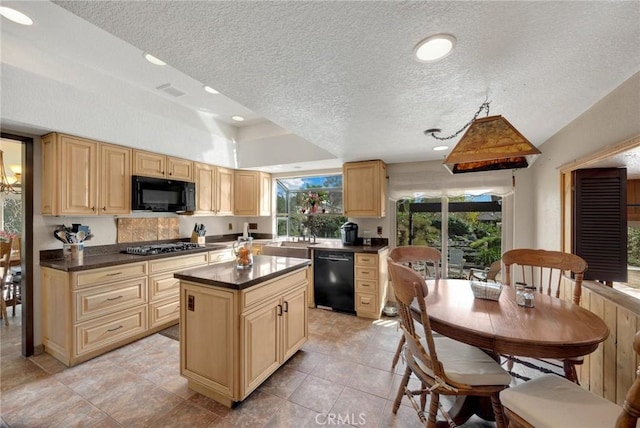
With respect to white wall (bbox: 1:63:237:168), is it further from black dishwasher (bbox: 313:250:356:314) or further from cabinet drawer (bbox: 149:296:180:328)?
black dishwasher (bbox: 313:250:356:314)

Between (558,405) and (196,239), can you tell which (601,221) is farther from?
(196,239)

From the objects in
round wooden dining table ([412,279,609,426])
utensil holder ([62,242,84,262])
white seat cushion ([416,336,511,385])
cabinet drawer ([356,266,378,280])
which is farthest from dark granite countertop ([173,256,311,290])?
utensil holder ([62,242,84,262])

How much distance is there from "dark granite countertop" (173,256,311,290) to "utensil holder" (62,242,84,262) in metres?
1.63

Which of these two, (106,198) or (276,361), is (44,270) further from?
(276,361)

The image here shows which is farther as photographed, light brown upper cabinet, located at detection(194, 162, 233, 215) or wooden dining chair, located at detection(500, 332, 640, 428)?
light brown upper cabinet, located at detection(194, 162, 233, 215)

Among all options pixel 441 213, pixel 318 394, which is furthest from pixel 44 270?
pixel 441 213

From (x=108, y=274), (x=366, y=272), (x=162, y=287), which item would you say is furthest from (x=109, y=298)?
(x=366, y=272)

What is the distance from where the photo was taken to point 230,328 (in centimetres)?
174

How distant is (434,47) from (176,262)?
3.38 metres

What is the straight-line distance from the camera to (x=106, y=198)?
9.32 feet

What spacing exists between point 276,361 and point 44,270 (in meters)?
2.54

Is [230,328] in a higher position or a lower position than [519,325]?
lower

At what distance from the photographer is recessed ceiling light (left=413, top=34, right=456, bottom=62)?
115cm

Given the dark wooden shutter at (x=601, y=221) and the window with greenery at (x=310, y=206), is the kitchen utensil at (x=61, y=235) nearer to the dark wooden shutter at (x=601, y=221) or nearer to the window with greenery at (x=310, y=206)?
the window with greenery at (x=310, y=206)
